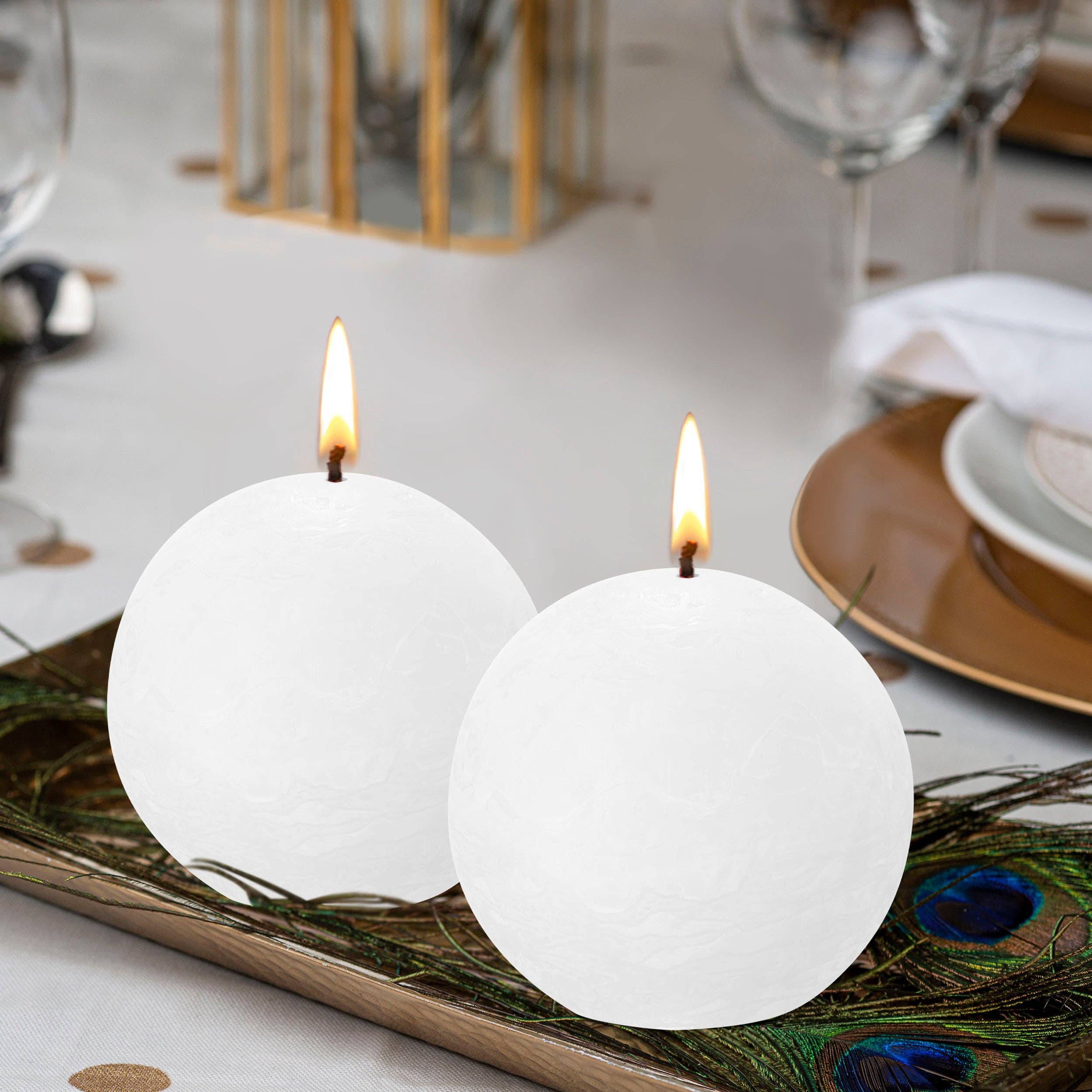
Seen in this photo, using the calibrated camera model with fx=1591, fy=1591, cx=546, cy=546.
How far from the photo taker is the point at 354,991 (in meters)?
0.29

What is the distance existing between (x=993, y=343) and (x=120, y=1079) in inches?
14.9

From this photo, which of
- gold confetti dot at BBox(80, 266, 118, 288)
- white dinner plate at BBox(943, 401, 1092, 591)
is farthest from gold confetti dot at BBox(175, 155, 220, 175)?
white dinner plate at BBox(943, 401, 1092, 591)

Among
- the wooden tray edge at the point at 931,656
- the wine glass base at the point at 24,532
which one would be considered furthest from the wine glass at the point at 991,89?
the wine glass base at the point at 24,532

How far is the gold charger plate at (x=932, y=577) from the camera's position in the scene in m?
0.40

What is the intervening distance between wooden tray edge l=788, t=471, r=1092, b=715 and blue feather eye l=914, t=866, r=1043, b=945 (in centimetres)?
8

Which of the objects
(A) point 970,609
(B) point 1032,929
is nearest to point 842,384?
(A) point 970,609

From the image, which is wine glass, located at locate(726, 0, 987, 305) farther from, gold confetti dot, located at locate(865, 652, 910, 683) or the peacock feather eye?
the peacock feather eye

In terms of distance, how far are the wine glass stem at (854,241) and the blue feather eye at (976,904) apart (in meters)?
0.47

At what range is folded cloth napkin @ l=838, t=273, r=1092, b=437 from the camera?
511mm

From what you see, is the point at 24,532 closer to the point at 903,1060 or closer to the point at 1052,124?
the point at 903,1060

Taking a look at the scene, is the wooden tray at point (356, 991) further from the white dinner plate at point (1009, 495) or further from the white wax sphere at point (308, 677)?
the white dinner plate at point (1009, 495)

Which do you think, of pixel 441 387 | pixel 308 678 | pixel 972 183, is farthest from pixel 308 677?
pixel 972 183

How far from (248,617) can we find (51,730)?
117mm

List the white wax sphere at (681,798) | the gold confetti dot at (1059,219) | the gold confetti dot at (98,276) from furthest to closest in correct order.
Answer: the gold confetti dot at (1059,219)
the gold confetti dot at (98,276)
the white wax sphere at (681,798)
